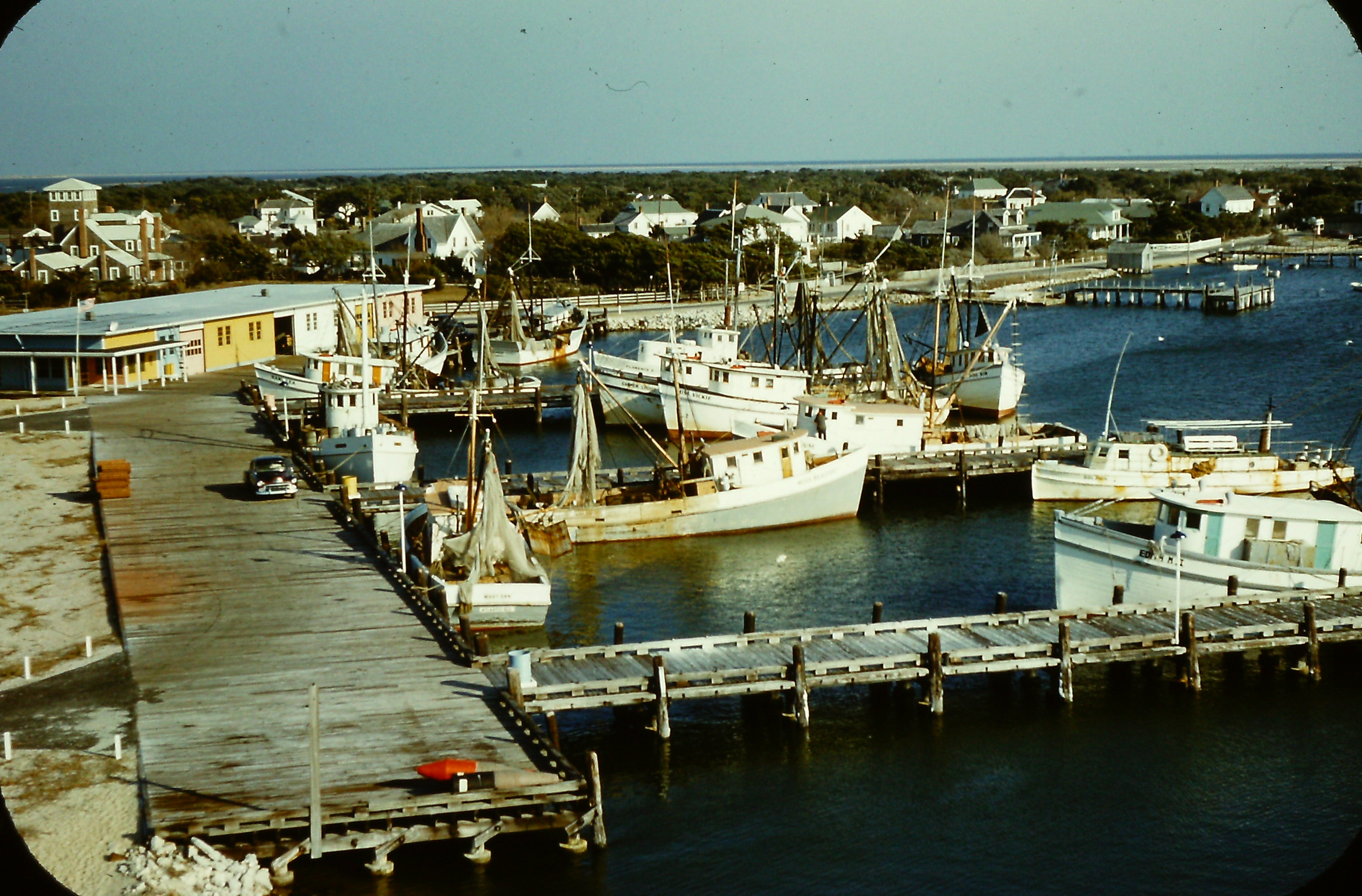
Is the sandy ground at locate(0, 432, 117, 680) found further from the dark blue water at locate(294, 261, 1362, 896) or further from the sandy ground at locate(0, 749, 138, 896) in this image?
the dark blue water at locate(294, 261, 1362, 896)

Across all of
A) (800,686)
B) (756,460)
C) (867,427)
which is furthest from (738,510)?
(800,686)

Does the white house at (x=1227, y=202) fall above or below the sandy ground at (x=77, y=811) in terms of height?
above

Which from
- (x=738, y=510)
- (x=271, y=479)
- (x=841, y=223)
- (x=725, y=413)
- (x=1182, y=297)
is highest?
(x=841, y=223)

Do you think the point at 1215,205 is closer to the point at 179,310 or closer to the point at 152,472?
the point at 179,310

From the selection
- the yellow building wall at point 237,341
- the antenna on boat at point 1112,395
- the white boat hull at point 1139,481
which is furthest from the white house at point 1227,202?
the white boat hull at point 1139,481

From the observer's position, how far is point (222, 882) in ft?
63.3

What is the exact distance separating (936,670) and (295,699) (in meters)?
11.7

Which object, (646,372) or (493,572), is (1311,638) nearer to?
(493,572)

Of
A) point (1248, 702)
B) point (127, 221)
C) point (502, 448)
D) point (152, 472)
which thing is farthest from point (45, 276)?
point (1248, 702)

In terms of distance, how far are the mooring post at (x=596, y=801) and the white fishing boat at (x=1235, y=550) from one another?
557 inches

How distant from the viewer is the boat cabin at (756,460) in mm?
43188

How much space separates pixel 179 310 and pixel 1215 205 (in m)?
150

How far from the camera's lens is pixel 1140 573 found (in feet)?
105

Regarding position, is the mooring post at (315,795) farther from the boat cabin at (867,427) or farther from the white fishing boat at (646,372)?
the white fishing boat at (646,372)
